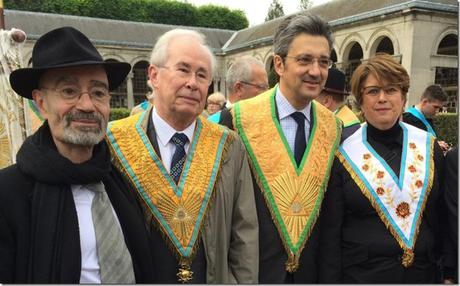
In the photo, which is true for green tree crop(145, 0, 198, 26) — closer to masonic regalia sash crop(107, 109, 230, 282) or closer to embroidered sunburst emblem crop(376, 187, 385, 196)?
masonic regalia sash crop(107, 109, 230, 282)

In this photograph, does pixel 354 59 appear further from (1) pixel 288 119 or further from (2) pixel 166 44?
(2) pixel 166 44

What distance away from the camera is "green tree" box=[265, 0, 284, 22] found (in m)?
64.1

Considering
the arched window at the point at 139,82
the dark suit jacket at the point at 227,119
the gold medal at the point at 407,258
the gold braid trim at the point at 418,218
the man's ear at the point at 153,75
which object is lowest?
the gold medal at the point at 407,258

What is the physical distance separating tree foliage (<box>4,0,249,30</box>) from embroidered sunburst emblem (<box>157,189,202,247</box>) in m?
53.5

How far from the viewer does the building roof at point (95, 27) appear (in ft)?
113

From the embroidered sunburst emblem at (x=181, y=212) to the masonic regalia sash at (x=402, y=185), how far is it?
111cm

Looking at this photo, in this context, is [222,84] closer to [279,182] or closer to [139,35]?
[139,35]

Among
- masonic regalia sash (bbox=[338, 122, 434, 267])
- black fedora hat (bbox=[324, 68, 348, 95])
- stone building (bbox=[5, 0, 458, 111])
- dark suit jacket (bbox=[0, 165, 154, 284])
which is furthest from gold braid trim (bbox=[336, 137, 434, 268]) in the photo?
stone building (bbox=[5, 0, 458, 111])

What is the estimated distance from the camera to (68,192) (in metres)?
2.02

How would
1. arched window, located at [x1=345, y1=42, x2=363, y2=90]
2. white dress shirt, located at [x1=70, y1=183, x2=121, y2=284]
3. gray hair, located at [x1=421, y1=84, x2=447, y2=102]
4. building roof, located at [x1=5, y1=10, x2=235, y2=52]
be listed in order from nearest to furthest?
1. white dress shirt, located at [x1=70, y1=183, x2=121, y2=284]
2. gray hair, located at [x1=421, y1=84, x2=447, y2=102]
3. arched window, located at [x1=345, y1=42, x2=363, y2=90]
4. building roof, located at [x1=5, y1=10, x2=235, y2=52]

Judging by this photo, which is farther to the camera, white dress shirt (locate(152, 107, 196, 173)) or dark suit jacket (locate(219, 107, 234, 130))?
dark suit jacket (locate(219, 107, 234, 130))

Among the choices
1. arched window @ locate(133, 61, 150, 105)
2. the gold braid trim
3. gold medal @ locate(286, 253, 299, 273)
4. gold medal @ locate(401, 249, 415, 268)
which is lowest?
gold medal @ locate(286, 253, 299, 273)

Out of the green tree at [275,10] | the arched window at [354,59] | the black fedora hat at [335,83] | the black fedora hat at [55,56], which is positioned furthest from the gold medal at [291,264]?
the green tree at [275,10]

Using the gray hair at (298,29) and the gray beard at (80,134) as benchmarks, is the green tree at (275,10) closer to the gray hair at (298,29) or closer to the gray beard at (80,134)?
the gray hair at (298,29)
